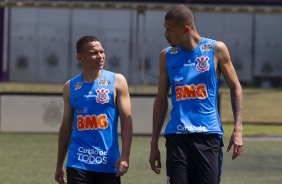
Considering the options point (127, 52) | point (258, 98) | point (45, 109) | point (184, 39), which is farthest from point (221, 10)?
point (127, 52)

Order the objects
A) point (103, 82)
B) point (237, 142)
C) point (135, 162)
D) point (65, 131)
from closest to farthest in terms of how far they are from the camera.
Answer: point (237, 142) < point (103, 82) < point (65, 131) < point (135, 162)

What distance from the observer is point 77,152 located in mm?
6199

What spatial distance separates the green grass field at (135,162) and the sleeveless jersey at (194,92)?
5003mm

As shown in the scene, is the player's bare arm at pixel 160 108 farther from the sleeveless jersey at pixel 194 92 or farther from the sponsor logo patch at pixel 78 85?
the sponsor logo patch at pixel 78 85

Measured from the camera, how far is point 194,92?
241 inches

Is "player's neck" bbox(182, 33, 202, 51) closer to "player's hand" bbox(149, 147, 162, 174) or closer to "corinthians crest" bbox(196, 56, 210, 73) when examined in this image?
"corinthians crest" bbox(196, 56, 210, 73)

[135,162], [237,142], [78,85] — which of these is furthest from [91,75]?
[135,162]

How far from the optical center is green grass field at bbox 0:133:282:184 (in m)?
11.4

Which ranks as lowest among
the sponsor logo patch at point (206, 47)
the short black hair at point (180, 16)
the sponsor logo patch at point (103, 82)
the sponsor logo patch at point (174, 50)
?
the sponsor logo patch at point (103, 82)

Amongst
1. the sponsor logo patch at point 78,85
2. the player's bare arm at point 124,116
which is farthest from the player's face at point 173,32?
the sponsor logo patch at point 78,85

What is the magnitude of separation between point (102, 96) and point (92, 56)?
1.05 feet

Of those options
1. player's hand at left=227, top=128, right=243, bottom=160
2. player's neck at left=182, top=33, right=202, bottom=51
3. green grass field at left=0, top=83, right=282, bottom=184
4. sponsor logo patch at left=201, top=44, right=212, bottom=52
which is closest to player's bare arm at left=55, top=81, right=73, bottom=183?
player's neck at left=182, top=33, right=202, bottom=51

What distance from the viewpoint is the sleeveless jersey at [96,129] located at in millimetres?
6137

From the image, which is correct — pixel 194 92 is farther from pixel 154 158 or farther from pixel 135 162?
pixel 135 162
